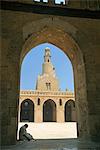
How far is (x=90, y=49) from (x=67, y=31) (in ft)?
3.61

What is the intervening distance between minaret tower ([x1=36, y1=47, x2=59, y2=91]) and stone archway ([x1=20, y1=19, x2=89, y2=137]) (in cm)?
3531

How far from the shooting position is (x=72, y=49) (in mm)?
8938

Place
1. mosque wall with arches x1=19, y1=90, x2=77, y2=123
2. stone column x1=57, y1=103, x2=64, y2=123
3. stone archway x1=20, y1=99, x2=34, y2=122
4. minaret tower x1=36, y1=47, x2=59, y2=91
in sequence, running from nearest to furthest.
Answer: mosque wall with arches x1=19, y1=90, x2=77, y2=123
stone column x1=57, y1=103, x2=64, y2=123
stone archway x1=20, y1=99, x2=34, y2=122
minaret tower x1=36, y1=47, x2=59, y2=91

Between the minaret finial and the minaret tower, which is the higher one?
the minaret finial

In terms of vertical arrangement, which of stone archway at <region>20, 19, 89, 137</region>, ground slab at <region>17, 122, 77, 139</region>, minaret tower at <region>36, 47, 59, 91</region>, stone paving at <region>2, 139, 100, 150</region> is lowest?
ground slab at <region>17, 122, 77, 139</region>

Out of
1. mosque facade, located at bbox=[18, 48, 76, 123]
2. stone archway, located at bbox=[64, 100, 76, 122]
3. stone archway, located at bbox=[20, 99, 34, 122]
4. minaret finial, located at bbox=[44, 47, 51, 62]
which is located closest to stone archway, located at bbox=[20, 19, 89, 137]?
mosque facade, located at bbox=[18, 48, 76, 123]

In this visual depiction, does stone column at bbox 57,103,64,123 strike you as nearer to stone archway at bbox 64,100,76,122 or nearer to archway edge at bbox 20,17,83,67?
stone archway at bbox 64,100,76,122

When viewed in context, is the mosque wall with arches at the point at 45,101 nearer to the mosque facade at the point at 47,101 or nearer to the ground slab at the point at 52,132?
the mosque facade at the point at 47,101

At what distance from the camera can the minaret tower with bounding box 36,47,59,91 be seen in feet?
148

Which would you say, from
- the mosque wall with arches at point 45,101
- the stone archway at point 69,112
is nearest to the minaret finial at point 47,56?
the stone archway at point 69,112

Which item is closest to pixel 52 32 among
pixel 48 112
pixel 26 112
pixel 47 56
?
pixel 26 112

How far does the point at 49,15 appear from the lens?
26.9 feet

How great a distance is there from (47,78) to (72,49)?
37.6 m

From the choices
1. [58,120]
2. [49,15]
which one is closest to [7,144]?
[49,15]
